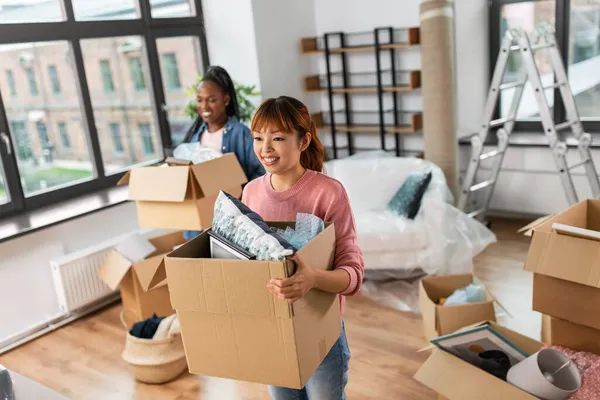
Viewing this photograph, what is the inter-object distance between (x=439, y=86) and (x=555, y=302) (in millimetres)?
2290

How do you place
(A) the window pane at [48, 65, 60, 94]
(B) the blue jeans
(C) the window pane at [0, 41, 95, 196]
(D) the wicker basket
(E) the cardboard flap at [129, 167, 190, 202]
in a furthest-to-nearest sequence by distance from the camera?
1. (A) the window pane at [48, 65, 60, 94]
2. (C) the window pane at [0, 41, 95, 196]
3. (D) the wicker basket
4. (E) the cardboard flap at [129, 167, 190, 202]
5. (B) the blue jeans

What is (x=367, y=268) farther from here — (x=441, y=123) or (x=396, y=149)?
(x=396, y=149)

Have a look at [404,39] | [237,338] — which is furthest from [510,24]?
[237,338]

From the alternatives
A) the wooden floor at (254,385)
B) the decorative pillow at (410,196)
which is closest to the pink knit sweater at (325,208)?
the wooden floor at (254,385)

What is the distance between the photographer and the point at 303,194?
147 centimetres

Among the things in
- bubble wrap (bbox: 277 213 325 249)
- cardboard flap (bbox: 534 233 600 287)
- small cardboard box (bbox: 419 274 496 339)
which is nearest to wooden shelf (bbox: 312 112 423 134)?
small cardboard box (bbox: 419 274 496 339)

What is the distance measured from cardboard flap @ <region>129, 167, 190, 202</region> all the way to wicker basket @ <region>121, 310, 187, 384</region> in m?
0.73

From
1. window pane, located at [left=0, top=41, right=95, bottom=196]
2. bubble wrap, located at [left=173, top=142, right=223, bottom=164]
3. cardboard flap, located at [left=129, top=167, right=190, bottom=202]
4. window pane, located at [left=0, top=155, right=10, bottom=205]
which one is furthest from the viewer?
window pane, located at [left=0, top=41, right=95, bottom=196]

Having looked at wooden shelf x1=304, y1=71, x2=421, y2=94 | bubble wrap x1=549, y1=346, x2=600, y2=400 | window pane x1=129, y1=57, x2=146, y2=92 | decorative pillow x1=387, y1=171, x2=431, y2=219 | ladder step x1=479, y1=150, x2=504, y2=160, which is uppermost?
window pane x1=129, y1=57, x2=146, y2=92

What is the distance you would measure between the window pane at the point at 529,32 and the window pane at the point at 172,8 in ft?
7.87

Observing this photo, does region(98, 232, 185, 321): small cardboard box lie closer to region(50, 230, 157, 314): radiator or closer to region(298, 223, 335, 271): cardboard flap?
region(50, 230, 157, 314): radiator

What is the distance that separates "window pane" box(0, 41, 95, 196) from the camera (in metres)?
3.62

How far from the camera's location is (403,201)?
3650 mm

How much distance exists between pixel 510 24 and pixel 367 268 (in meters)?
2.35
